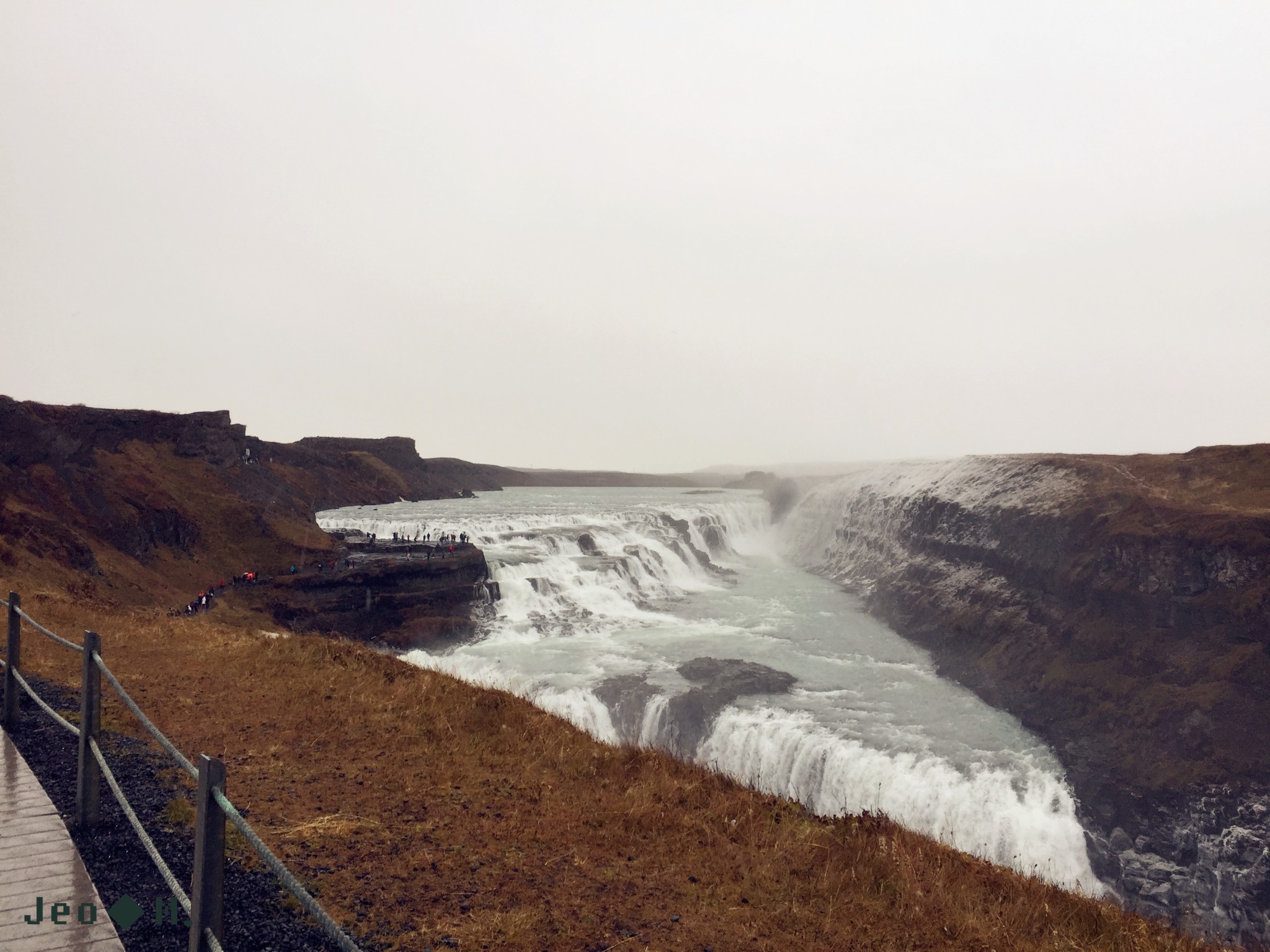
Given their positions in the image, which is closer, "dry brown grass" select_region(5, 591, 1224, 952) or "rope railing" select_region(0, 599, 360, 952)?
"rope railing" select_region(0, 599, 360, 952)

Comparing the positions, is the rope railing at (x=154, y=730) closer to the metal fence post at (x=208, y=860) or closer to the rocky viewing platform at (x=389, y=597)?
the metal fence post at (x=208, y=860)

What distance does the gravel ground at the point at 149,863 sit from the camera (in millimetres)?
4867

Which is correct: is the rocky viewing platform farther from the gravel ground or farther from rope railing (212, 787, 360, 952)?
rope railing (212, 787, 360, 952)

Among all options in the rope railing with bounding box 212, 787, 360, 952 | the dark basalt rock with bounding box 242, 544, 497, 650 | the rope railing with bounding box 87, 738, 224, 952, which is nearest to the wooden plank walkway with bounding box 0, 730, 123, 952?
the rope railing with bounding box 87, 738, 224, 952

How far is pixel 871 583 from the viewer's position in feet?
164

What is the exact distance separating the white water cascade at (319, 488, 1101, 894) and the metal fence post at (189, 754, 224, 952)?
314 inches

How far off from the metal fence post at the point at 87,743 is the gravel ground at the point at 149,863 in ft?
0.57

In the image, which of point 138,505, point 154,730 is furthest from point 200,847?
point 138,505

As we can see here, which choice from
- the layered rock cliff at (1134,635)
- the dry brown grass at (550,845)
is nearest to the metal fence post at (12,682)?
the dry brown grass at (550,845)

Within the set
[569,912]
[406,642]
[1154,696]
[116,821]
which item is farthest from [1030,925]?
[406,642]

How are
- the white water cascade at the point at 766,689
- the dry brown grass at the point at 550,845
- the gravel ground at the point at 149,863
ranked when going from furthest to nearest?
the white water cascade at the point at 766,689, the dry brown grass at the point at 550,845, the gravel ground at the point at 149,863

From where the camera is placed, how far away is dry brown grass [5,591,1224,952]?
5.80 m

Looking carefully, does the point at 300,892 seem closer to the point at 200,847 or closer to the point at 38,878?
the point at 200,847

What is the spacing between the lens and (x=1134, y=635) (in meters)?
28.0
